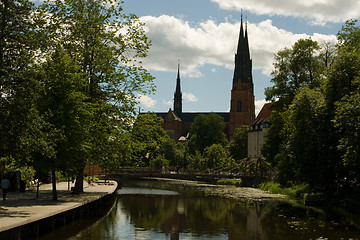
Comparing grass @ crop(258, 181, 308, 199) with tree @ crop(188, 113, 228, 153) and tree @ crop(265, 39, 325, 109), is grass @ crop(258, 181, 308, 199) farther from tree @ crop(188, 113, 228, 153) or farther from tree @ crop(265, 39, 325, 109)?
tree @ crop(188, 113, 228, 153)

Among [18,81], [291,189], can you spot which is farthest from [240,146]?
[18,81]

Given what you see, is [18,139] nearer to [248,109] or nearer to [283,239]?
[283,239]

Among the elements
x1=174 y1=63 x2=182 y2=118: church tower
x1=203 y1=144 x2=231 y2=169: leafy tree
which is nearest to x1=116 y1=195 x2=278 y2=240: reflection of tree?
x1=203 y1=144 x2=231 y2=169: leafy tree

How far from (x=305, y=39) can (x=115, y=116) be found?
2493cm

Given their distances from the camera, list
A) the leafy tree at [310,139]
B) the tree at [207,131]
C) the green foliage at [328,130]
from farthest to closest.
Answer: the tree at [207,131] < the leafy tree at [310,139] < the green foliage at [328,130]

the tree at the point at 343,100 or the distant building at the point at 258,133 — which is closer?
the tree at the point at 343,100

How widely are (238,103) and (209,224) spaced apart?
397ft

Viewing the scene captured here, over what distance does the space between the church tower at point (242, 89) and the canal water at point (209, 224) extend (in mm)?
97782

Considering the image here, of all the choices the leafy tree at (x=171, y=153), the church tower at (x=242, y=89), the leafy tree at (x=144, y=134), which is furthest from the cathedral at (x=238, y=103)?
the leafy tree at (x=144, y=134)

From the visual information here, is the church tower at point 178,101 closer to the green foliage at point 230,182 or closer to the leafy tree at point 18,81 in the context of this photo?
the green foliage at point 230,182

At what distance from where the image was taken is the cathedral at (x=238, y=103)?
12850 cm

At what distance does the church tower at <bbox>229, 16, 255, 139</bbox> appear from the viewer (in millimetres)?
127438

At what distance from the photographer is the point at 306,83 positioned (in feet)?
160

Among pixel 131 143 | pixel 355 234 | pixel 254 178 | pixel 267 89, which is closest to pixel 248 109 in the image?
pixel 254 178
